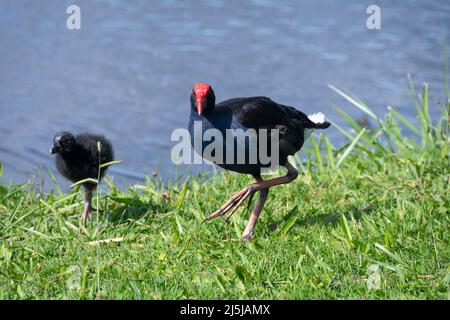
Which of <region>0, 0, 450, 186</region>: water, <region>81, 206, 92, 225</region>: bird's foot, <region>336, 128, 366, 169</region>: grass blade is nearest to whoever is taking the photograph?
<region>81, 206, 92, 225</region>: bird's foot

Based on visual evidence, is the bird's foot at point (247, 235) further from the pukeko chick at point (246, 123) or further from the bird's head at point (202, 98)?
the bird's head at point (202, 98)

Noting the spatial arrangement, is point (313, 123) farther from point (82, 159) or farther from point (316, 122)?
point (82, 159)

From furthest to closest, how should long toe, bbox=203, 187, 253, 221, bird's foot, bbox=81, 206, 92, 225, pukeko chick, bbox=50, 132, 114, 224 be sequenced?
pukeko chick, bbox=50, 132, 114, 224 < bird's foot, bbox=81, 206, 92, 225 < long toe, bbox=203, 187, 253, 221

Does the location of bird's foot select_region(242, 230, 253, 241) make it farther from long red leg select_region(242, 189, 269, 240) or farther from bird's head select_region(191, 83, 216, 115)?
bird's head select_region(191, 83, 216, 115)

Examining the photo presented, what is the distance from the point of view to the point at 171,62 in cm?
1035

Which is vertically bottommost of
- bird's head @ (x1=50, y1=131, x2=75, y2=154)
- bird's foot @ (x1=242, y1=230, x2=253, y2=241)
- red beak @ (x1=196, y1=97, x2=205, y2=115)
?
bird's foot @ (x1=242, y1=230, x2=253, y2=241)

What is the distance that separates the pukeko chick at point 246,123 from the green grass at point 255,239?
0.17 m

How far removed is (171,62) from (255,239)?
5927 mm

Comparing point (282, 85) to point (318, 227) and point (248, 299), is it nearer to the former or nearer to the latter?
point (318, 227)

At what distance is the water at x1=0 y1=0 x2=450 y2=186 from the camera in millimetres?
8539

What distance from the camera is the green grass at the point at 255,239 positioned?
4.03 m

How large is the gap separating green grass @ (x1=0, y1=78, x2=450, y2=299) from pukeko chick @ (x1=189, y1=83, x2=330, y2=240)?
0.17m

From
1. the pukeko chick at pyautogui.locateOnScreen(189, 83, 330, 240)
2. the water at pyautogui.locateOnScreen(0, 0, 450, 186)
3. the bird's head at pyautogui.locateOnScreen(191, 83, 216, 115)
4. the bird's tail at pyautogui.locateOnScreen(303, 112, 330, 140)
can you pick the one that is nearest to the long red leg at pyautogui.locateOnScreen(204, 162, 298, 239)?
the pukeko chick at pyautogui.locateOnScreen(189, 83, 330, 240)

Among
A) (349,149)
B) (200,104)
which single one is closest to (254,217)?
(200,104)
